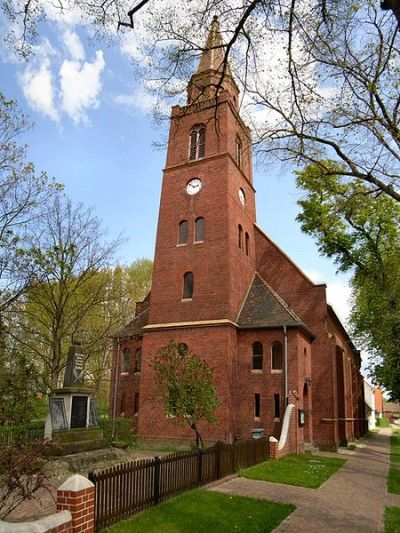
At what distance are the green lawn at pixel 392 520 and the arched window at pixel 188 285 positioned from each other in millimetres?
14490

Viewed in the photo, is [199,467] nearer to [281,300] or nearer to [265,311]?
[265,311]

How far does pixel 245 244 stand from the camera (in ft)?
84.6

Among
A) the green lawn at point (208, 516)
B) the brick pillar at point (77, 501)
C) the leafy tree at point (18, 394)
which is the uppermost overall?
the leafy tree at point (18, 394)

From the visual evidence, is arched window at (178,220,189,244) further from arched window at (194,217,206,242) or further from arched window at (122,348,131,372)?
arched window at (122,348,131,372)

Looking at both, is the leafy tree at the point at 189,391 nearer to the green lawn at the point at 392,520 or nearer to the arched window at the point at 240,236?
the green lawn at the point at 392,520

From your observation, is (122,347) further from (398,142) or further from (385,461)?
(398,142)

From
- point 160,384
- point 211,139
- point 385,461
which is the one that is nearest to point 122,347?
point 160,384

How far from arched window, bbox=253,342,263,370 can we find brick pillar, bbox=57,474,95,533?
1628 centimetres

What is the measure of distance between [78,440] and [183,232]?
1347 cm

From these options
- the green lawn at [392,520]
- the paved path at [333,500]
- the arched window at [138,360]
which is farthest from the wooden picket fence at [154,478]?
the arched window at [138,360]

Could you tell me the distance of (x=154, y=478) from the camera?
9.31 metres

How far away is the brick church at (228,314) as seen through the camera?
834 inches

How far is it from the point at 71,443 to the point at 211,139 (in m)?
18.3

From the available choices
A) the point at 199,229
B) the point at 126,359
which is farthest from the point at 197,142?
the point at 126,359
